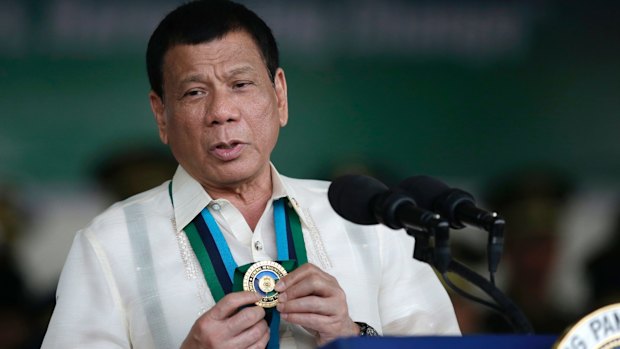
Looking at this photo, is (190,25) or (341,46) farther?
(341,46)

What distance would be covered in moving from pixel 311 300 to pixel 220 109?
58 cm

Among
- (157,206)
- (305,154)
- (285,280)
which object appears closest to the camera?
(285,280)

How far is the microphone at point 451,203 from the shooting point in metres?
1.96

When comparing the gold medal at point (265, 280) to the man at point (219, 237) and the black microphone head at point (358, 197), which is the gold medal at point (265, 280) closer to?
the man at point (219, 237)

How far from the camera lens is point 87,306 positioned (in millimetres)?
2750

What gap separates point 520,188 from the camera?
204 inches

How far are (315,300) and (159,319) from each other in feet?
1.48

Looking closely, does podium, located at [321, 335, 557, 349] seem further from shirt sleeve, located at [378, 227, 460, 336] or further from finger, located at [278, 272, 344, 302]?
shirt sleeve, located at [378, 227, 460, 336]

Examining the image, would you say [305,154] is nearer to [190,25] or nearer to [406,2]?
[406,2]

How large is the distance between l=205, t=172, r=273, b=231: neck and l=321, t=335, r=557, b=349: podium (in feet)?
3.74

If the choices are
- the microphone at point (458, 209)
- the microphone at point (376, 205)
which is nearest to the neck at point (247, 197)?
the microphone at point (376, 205)

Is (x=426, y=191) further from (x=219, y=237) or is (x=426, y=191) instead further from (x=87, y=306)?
(x=87, y=306)

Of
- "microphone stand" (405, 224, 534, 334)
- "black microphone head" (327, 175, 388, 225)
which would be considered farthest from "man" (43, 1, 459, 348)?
"microphone stand" (405, 224, 534, 334)

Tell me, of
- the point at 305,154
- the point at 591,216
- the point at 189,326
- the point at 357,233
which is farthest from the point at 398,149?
the point at 189,326
